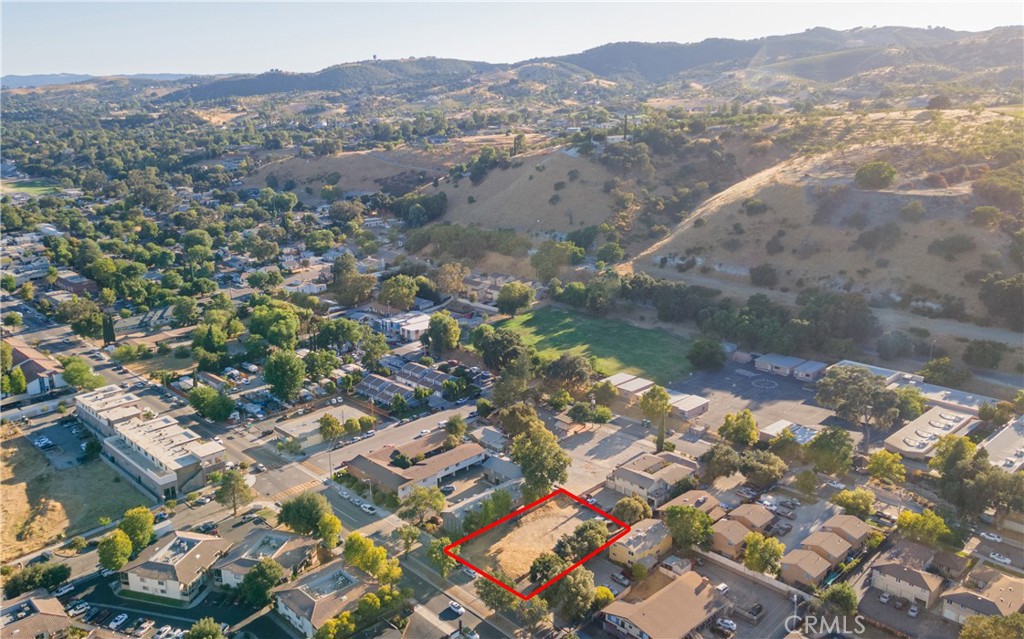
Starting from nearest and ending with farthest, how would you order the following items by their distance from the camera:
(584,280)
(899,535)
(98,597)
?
(98,597), (899,535), (584,280)

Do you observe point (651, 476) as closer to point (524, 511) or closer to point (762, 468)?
point (762, 468)

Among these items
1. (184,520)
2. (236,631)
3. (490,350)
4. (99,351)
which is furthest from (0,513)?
(490,350)

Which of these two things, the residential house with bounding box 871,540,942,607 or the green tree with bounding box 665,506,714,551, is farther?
the green tree with bounding box 665,506,714,551

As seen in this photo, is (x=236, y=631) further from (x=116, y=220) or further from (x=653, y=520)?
(x=116, y=220)

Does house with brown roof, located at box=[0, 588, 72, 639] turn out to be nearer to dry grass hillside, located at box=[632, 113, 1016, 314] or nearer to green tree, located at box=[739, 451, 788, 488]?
green tree, located at box=[739, 451, 788, 488]

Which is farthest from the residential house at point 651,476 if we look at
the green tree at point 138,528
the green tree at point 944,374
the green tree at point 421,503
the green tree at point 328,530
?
the green tree at point 944,374

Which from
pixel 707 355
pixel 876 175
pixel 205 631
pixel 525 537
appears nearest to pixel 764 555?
pixel 525 537

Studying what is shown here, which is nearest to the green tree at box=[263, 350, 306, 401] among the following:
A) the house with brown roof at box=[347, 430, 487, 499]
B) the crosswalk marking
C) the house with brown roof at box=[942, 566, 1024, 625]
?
the house with brown roof at box=[347, 430, 487, 499]

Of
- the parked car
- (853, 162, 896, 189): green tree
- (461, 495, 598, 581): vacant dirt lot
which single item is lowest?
(461, 495, 598, 581): vacant dirt lot
